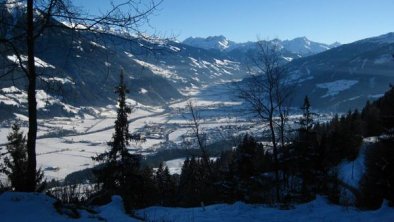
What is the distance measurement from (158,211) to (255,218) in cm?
288

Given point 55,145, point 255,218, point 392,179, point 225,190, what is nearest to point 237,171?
point 225,190

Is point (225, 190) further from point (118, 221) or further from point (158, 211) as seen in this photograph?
point (118, 221)

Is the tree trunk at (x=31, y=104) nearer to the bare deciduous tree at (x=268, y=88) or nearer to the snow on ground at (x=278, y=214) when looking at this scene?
the snow on ground at (x=278, y=214)

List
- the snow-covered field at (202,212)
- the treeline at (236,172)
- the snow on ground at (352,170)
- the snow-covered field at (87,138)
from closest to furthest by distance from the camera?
the snow-covered field at (202,212), the treeline at (236,172), the snow on ground at (352,170), the snow-covered field at (87,138)

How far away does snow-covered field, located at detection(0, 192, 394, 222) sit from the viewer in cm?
621

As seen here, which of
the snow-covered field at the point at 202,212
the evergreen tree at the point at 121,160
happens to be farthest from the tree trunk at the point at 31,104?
the evergreen tree at the point at 121,160

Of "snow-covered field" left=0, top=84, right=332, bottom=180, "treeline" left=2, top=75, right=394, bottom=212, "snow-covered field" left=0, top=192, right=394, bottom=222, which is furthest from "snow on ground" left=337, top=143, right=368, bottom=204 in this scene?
"snow-covered field" left=0, top=84, right=332, bottom=180

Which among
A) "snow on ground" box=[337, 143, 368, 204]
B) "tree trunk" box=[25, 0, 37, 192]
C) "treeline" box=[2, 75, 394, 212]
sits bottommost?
"snow on ground" box=[337, 143, 368, 204]

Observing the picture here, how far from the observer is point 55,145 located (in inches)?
5551

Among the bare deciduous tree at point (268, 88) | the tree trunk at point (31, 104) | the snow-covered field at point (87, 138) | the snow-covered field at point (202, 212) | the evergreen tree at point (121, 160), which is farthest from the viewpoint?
the snow-covered field at point (87, 138)

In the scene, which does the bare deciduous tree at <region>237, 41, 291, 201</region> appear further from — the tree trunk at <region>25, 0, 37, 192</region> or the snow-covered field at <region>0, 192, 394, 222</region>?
the tree trunk at <region>25, 0, 37, 192</region>

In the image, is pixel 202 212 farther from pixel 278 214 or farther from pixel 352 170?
pixel 352 170

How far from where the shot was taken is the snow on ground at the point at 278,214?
9.16 metres

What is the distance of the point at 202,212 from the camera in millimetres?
10891
